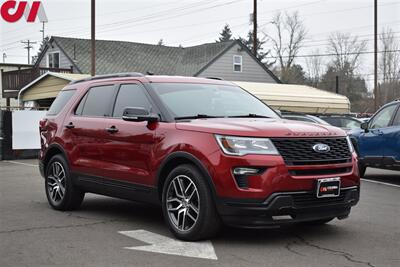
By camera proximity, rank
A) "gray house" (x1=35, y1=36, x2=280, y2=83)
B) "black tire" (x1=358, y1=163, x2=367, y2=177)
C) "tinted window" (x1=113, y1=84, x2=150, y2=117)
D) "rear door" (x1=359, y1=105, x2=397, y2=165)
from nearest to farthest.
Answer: "tinted window" (x1=113, y1=84, x2=150, y2=117), "rear door" (x1=359, y1=105, x2=397, y2=165), "black tire" (x1=358, y1=163, x2=367, y2=177), "gray house" (x1=35, y1=36, x2=280, y2=83)

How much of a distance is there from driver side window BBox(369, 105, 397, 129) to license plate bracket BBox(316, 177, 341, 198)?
659 centimetres

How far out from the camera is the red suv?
554 centimetres

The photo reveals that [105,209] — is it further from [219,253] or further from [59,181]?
[219,253]

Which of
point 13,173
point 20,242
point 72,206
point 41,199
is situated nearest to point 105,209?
point 72,206

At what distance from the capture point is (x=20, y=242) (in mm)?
5969

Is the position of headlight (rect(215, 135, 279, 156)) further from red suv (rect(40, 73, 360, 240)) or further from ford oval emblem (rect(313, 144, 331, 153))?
ford oval emblem (rect(313, 144, 331, 153))

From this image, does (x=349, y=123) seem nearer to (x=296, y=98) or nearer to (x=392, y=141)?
A: (x=392, y=141)

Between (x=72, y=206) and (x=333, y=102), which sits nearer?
(x=72, y=206)

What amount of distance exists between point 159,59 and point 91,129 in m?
29.6

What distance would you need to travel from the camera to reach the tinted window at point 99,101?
24.6ft

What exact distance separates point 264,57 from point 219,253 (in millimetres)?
69591

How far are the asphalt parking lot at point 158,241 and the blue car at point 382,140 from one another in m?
3.27

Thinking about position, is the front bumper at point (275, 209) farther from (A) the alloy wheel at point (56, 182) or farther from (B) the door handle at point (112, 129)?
(A) the alloy wheel at point (56, 182)

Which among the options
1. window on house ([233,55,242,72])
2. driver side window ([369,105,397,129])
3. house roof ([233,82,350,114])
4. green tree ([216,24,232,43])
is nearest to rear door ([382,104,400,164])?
driver side window ([369,105,397,129])
